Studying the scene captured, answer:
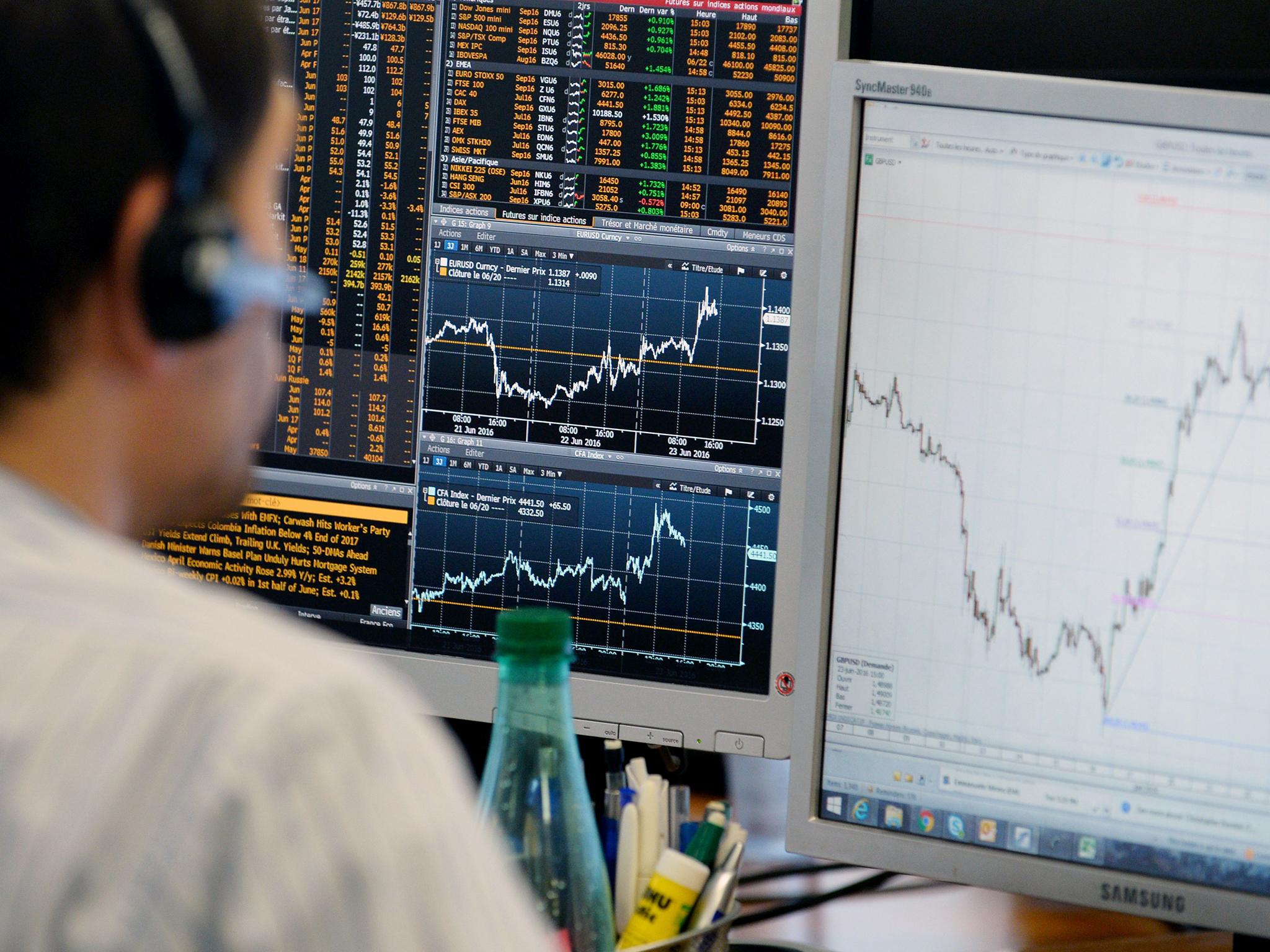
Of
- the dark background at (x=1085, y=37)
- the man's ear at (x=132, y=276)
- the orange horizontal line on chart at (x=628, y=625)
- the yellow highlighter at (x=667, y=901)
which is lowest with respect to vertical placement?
the yellow highlighter at (x=667, y=901)

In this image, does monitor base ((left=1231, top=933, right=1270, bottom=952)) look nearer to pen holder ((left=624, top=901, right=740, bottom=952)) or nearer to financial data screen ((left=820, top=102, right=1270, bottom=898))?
financial data screen ((left=820, top=102, right=1270, bottom=898))

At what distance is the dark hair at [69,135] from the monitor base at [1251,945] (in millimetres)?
790

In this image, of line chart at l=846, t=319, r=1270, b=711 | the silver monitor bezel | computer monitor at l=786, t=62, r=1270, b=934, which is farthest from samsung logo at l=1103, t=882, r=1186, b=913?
the silver monitor bezel

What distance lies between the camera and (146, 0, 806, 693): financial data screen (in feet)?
3.06

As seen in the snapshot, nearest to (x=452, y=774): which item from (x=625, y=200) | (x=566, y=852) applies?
(x=566, y=852)

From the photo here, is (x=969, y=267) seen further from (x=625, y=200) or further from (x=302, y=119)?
(x=302, y=119)

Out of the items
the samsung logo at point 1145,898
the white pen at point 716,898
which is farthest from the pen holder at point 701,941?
the samsung logo at point 1145,898

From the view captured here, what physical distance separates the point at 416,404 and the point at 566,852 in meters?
0.37

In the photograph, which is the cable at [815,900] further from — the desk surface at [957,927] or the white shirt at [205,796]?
the white shirt at [205,796]

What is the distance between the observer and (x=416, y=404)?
0.99 meters

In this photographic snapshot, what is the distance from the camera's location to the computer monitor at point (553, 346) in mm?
933

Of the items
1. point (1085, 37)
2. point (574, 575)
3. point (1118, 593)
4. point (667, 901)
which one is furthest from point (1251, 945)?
point (1085, 37)

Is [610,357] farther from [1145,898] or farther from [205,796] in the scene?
[205,796]

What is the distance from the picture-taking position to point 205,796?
350mm
